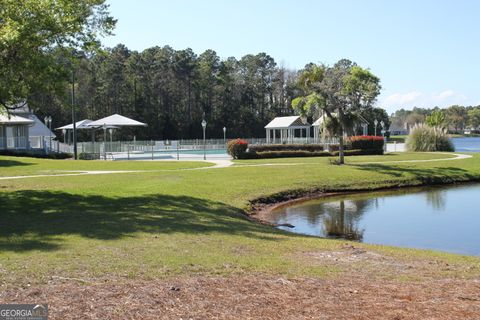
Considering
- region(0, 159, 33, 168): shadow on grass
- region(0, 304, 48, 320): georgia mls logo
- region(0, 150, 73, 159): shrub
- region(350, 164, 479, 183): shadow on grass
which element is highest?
region(0, 150, 73, 159): shrub

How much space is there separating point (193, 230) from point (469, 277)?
6.13m

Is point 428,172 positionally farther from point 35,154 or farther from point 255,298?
point 35,154

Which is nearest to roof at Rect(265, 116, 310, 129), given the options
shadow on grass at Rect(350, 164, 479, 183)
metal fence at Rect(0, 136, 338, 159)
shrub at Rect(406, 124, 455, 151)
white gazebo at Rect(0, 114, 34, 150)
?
metal fence at Rect(0, 136, 338, 159)

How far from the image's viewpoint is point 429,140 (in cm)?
4503

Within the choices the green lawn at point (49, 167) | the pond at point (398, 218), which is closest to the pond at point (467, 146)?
the pond at point (398, 218)

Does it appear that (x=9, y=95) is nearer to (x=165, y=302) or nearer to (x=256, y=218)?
(x=256, y=218)

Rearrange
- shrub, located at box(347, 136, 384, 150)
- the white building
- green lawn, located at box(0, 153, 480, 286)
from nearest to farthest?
green lawn, located at box(0, 153, 480, 286)
the white building
shrub, located at box(347, 136, 384, 150)

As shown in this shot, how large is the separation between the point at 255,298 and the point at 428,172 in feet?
76.7

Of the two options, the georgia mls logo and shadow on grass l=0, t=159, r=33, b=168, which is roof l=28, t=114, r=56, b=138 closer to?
shadow on grass l=0, t=159, r=33, b=168

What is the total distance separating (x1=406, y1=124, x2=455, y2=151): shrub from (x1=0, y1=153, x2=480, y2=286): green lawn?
18672 mm

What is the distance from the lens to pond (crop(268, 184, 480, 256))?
44.6 feet

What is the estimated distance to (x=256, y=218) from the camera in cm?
1722

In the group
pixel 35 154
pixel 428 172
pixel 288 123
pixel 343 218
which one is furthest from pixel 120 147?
pixel 343 218

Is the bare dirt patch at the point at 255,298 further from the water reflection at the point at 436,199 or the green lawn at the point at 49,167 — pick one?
the green lawn at the point at 49,167
